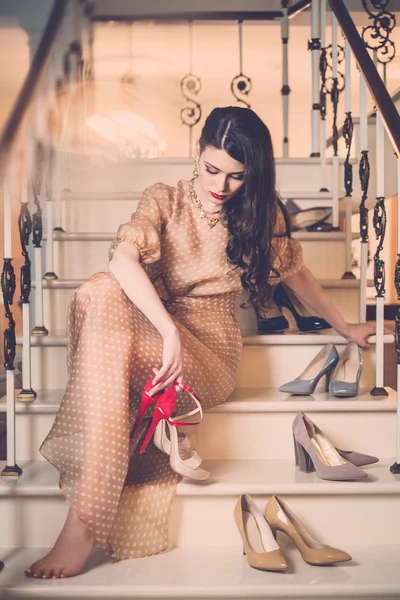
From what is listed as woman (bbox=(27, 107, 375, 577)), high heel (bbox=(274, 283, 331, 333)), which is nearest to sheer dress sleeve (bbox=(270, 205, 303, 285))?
woman (bbox=(27, 107, 375, 577))

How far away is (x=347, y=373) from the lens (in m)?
2.10

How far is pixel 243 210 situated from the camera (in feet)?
6.30

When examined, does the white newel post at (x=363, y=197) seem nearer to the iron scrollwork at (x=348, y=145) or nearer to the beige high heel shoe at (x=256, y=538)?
the iron scrollwork at (x=348, y=145)

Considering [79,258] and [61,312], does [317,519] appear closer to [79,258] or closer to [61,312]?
[61,312]

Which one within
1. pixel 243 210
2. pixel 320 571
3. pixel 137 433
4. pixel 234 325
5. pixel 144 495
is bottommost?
pixel 320 571

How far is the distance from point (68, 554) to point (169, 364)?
0.51 meters

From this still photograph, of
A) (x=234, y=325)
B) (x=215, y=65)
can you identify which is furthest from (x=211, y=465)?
(x=215, y=65)

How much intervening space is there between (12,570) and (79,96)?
2959 millimetres

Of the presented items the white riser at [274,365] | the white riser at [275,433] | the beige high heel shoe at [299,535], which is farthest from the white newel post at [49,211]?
the beige high heel shoe at [299,535]

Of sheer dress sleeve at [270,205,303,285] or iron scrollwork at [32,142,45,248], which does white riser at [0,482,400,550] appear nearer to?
sheer dress sleeve at [270,205,303,285]

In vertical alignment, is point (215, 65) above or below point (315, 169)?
above

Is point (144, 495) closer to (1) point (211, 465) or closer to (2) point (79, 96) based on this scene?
(1) point (211, 465)

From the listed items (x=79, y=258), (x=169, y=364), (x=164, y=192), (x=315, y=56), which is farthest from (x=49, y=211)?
(x=315, y=56)

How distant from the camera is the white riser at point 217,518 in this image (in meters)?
1.74
